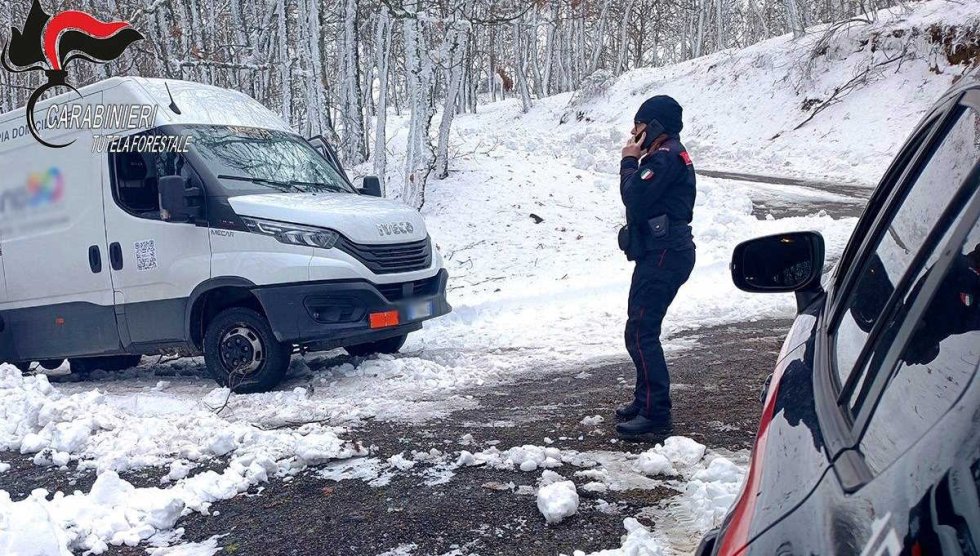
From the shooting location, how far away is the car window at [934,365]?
1072mm

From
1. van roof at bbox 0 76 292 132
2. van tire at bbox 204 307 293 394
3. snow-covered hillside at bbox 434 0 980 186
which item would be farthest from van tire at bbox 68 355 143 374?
snow-covered hillside at bbox 434 0 980 186

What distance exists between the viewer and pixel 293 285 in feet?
21.5

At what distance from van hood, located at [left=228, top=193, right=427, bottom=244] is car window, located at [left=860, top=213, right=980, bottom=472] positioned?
571cm

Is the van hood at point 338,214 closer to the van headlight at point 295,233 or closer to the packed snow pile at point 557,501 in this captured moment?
the van headlight at point 295,233

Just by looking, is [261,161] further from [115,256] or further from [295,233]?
[115,256]

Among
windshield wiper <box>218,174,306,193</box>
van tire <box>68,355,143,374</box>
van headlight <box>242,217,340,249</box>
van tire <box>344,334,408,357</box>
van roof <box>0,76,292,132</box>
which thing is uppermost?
van roof <box>0,76,292,132</box>

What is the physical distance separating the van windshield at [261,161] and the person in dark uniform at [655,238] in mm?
3466

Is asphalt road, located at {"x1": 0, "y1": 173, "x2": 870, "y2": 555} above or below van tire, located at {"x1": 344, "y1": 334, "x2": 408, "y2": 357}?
above

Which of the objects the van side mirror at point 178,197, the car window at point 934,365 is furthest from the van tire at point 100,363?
the car window at point 934,365

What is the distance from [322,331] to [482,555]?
3.34m

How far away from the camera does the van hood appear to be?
Answer: 6.67m

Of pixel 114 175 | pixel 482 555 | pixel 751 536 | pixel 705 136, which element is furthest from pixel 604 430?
pixel 705 136

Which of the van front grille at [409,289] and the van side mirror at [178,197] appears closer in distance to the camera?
the van side mirror at [178,197]

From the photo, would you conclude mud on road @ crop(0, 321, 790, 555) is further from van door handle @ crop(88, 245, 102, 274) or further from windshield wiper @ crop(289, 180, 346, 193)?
windshield wiper @ crop(289, 180, 346, 193)
